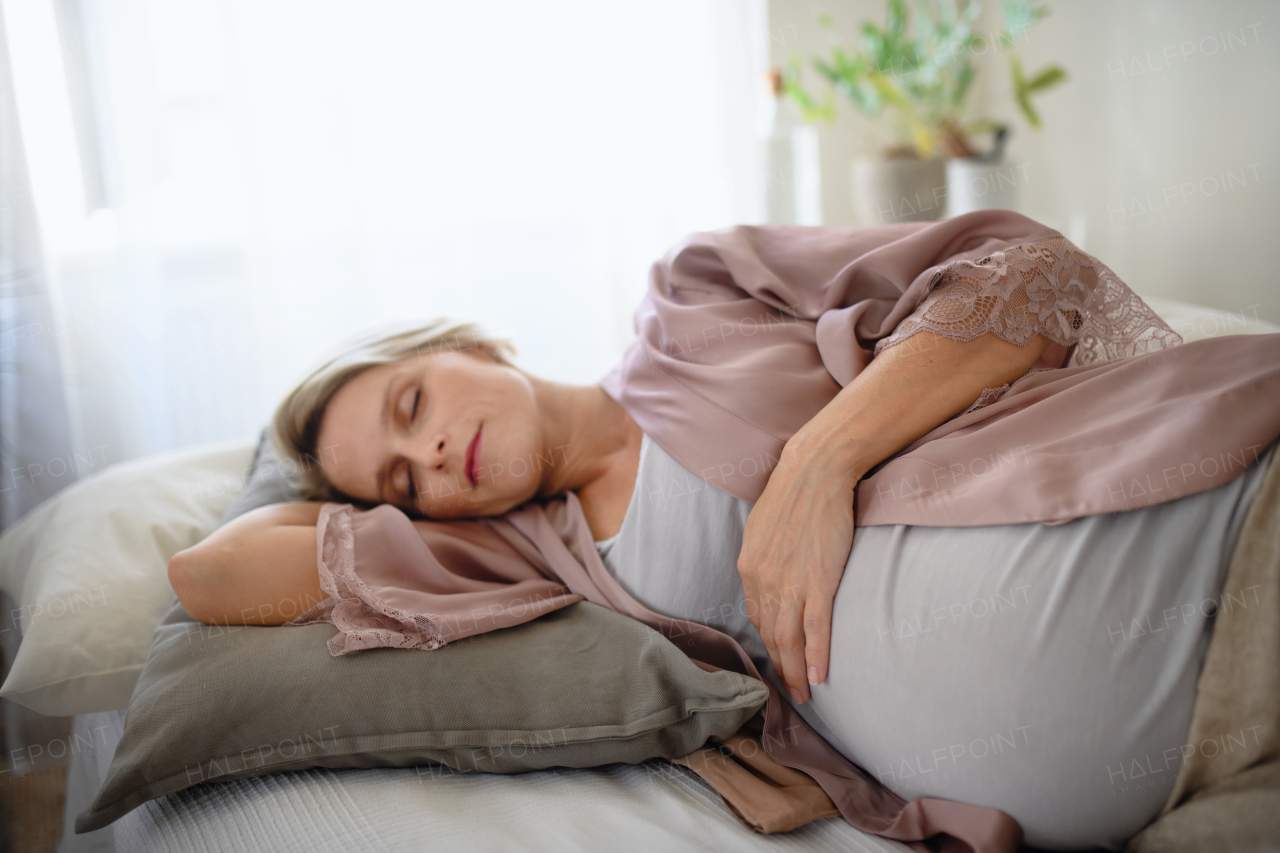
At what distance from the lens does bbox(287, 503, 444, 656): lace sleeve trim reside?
86 centimetres

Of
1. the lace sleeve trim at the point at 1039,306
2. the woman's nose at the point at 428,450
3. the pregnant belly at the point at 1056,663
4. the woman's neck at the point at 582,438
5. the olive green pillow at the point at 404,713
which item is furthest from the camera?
the woman's neck at the point at 582,438

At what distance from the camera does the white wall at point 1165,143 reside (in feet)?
5.48

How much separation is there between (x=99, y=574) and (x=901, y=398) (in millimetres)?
1047

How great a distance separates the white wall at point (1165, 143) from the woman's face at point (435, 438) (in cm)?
163

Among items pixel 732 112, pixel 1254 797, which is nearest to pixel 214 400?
pixel 732 112

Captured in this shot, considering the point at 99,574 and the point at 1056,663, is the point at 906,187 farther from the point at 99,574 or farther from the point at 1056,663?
the point at 99,574

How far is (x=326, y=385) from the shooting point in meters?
1.13

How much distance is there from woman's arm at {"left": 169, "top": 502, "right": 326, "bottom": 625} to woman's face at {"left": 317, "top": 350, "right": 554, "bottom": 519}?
134 millimetres

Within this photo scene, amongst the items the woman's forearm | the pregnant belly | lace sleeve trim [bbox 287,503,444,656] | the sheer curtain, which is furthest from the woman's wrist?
the sheer curtain

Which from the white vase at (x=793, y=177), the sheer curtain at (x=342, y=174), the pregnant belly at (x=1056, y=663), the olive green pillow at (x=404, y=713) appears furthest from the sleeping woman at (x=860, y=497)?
the white vase at (x=793, y=177)

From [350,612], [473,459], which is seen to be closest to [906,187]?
[473,459]

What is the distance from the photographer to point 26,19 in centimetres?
159

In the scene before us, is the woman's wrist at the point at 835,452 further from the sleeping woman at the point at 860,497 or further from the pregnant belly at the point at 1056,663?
the pregnant belly at the point at 1056,663

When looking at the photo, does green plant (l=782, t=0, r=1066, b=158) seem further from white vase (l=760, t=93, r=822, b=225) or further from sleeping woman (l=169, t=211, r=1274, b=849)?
sleeping woman (l=169, t=211, r=1274, b=849)
